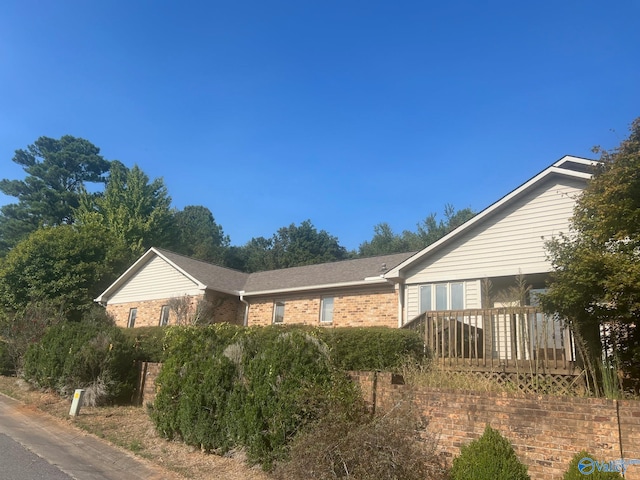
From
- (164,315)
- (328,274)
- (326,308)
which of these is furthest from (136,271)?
(326,308)

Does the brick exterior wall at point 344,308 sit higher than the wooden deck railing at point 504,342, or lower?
higher

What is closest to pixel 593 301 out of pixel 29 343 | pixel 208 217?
pixel 29 343

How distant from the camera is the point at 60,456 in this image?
8008 millimetres

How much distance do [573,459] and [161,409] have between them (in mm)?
7273

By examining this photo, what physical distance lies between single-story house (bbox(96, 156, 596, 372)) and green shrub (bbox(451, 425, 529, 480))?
3078mm

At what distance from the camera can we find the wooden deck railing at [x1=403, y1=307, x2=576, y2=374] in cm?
812

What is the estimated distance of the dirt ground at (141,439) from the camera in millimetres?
7320

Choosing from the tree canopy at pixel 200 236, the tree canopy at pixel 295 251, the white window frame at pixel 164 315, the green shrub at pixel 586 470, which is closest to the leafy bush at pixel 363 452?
the green shrub at pixel 586 470

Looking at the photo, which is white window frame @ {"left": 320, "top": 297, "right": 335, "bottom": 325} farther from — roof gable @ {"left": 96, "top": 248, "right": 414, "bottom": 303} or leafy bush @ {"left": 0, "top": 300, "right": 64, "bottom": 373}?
leafy bush @ {"left": 0, "top": 300, "right": 64, "bottom": 373}

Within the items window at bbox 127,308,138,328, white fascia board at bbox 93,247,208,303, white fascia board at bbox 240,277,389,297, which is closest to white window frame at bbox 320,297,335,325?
white fascia board at bbox 240,277,389,297

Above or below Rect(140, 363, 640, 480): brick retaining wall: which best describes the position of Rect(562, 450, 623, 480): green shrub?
below

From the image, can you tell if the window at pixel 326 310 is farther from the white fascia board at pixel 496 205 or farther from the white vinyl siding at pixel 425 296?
the white vinyl siding at pixel 425 296

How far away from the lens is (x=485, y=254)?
13.7 meters
